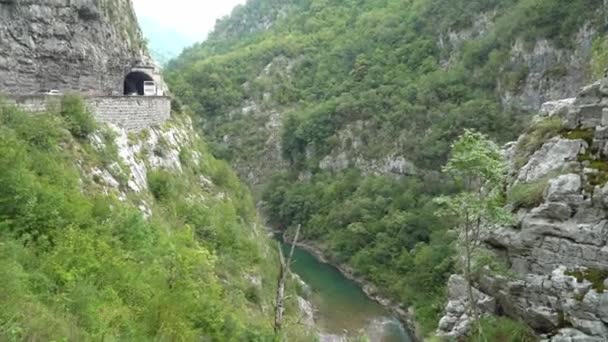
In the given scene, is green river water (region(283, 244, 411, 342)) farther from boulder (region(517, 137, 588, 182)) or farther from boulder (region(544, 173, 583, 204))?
boulder (region(544, 173, 583, 204))

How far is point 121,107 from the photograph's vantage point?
21.2 metres

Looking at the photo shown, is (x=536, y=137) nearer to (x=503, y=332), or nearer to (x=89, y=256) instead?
(x=503, y=332)

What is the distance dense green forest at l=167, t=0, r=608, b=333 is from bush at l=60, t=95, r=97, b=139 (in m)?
22.2

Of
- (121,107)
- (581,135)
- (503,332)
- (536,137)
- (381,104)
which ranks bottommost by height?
(503,332)

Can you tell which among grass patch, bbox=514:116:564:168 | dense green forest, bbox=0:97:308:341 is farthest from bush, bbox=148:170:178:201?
grass patch, bbox=514:116:564:168

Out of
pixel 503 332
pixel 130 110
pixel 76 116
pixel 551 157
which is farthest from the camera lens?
pixel 130 110

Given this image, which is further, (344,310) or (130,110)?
(344,310)

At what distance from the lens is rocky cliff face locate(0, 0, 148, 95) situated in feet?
73.5

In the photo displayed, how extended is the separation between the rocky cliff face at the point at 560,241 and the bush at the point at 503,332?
0.22 meters

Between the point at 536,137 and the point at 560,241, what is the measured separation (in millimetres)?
4437

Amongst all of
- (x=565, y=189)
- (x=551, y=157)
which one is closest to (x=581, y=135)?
(x=551, y=157)

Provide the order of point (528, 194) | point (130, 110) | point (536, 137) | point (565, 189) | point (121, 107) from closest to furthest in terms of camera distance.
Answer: point (565, 189)
point (528, 194)
point (536, 137)
point (121, 107)
point (130, 110)

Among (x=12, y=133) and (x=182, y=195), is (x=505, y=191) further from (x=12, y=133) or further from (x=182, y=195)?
(x=12, y=133)

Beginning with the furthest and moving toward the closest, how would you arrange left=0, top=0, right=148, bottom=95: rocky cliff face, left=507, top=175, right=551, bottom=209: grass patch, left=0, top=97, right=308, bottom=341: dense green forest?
left=0, top=0, right=148, bottom=95: rocky cliff face → left=507, top=175, right=551, bottom=209: grass patch → left=0, top=97, right=308, bottom=341: dense green forest
